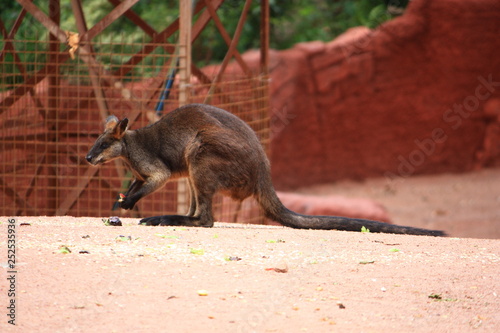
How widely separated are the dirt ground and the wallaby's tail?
1.35 ft

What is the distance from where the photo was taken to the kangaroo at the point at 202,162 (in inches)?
241

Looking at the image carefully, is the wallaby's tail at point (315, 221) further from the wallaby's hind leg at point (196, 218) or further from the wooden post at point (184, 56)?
the wooden post at point (184, 56)

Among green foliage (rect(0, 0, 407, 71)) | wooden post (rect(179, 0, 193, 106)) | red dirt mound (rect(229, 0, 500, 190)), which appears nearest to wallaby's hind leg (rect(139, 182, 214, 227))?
wooden post (rect(179, 0, 193, 106))

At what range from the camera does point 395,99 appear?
→ 1539 cm

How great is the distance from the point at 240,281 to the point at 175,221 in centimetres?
200

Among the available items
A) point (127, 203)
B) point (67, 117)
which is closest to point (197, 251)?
point (127, 203)

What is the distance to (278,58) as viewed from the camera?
48.5ft

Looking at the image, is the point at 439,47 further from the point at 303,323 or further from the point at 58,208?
the point at 303,323

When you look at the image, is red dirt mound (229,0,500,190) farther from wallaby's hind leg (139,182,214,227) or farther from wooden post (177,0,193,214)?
wallaby's hind leg (139,182,214,227)

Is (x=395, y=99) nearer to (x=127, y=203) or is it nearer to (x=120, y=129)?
(x=120, y=129)

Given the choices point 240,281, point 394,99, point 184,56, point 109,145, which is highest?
point 394,99

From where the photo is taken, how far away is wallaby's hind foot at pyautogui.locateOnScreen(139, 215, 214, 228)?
19.8ft

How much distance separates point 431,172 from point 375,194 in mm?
1678

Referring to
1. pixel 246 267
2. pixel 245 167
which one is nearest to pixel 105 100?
pixel 245 167
